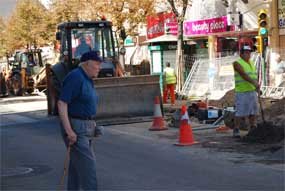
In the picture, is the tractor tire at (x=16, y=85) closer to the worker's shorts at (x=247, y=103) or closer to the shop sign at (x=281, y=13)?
the shop sign at (x=281, y=13)

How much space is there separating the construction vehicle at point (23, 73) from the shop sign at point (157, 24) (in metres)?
6.90

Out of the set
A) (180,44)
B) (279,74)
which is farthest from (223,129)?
(180,44)

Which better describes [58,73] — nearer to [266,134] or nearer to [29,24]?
[266,134]

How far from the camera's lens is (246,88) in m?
12.7

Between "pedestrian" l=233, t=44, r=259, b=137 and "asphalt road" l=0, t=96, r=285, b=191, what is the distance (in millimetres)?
1183

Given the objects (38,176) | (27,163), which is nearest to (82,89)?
(38,176)

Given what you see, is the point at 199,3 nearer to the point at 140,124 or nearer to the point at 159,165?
the point at 140,124

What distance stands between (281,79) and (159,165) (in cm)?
1449

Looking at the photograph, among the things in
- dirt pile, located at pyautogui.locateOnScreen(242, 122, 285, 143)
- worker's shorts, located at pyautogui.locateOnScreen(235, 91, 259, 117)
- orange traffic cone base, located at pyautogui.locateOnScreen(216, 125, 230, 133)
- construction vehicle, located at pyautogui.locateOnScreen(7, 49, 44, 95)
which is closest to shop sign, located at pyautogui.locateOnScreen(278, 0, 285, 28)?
orange traffic cone base, located at pyautogui.locateOnScreen(216, 125, 230, 133)

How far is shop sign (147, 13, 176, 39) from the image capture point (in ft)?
118

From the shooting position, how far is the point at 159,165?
1038cm

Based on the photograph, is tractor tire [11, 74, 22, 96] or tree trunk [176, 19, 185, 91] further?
tractor tire [11, 74, 22, 96]

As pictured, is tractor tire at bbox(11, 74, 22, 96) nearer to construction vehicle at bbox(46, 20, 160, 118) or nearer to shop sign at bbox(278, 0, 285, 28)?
construction vehicle at bbox(46, 20, 160, 118)

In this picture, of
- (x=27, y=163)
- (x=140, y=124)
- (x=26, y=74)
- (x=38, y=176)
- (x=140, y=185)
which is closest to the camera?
(x=140, y=185)
